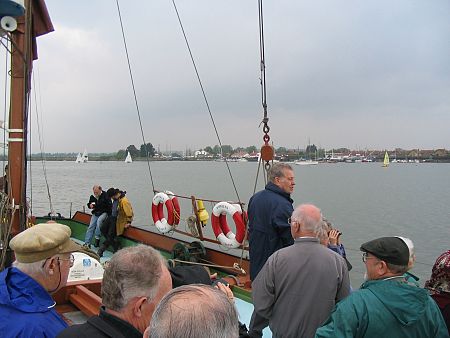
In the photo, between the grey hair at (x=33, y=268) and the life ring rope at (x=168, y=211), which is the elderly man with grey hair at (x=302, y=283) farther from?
the life ring rope at (x=168, y=211)

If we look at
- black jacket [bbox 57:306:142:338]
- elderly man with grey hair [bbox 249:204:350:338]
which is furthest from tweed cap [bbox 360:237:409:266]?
black jacket [bbox 57:306:142:338]

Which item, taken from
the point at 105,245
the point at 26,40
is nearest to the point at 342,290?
the point at 26,40

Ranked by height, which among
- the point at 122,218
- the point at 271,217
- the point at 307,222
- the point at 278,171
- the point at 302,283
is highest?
the point at 278,171

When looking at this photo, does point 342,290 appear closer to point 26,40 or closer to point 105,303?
point 105,303

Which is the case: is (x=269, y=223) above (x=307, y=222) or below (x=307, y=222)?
below

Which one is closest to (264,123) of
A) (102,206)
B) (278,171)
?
(278,171)

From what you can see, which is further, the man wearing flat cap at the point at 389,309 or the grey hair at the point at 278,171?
the grey hair at the point at 278,171

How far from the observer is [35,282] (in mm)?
1790

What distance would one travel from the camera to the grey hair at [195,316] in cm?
97

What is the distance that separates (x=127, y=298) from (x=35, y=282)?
52cm

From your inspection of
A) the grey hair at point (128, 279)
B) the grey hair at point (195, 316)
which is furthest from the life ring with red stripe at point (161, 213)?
the grey hair at point (195, 316)

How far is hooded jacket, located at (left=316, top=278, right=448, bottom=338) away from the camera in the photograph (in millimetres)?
1870

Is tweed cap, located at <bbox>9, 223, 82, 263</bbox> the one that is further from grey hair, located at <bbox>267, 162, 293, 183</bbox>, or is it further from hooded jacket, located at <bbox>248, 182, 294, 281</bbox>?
grey hair, located at <bbox>267, 162, 293, 183</bbox>

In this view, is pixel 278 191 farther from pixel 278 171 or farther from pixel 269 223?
pixel 269 223
